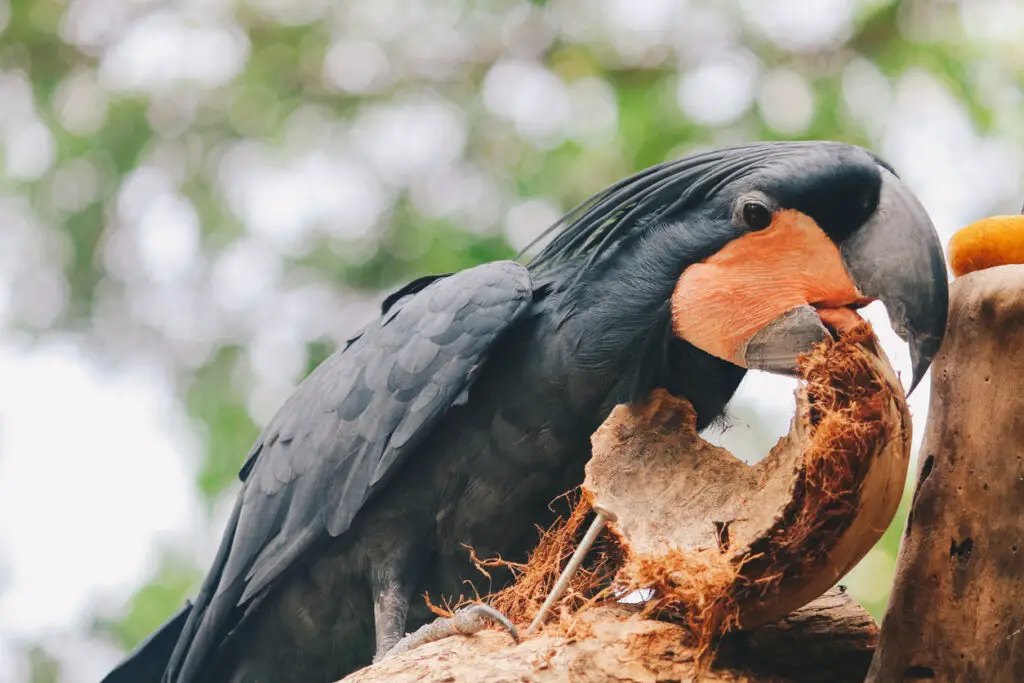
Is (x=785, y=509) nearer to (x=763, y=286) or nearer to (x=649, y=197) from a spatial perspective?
(x=763, y=286)

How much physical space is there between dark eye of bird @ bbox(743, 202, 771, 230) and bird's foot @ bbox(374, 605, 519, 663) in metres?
0.91

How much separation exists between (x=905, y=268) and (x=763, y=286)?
28cm

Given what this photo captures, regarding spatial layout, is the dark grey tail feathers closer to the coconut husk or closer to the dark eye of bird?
the coconut husk

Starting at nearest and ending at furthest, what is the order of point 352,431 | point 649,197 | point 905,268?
1. point 905,268
2. point 649,197
3. point 352,431

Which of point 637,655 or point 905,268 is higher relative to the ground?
point 905,268

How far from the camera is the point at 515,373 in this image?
2.57m

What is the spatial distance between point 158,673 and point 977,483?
211 centimetres

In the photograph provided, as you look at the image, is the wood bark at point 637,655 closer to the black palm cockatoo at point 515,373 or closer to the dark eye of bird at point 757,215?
the black palm cockatoo at point 515,373

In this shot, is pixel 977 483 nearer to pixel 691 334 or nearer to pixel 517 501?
pixel 691 334

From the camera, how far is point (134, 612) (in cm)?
522

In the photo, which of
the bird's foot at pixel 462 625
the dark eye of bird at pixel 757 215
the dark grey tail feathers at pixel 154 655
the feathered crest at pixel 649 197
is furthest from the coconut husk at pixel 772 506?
the dark grey tail feathers at pixel 154 655

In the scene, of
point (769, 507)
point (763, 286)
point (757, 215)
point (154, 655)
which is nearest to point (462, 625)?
point (769, 507)

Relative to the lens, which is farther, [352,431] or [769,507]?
[352,431]

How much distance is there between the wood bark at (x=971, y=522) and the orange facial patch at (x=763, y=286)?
23 centimetres
